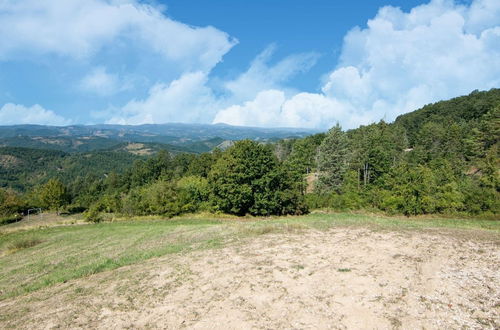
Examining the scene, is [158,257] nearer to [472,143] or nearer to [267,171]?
[267,171]

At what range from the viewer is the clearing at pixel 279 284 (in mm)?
8539

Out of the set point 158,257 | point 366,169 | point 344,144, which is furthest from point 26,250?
point 366,169

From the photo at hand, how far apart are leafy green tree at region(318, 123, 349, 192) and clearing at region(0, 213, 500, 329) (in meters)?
42.1

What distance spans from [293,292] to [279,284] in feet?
2.59

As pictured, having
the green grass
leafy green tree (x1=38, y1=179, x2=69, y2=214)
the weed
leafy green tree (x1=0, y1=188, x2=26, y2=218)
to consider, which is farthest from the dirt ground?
leafy green tree (x1=0, y1=188, x2=26, y2=218)

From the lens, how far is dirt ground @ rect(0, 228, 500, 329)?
27.6ft

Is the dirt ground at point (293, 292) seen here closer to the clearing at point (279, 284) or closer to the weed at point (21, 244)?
the clearing at point (279, 284)

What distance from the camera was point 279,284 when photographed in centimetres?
1070

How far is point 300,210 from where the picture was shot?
41219 millimetres

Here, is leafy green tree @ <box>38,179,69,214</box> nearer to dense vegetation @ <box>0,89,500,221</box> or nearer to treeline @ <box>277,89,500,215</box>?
dense vegetation @ <box>0,89,500,221</box>

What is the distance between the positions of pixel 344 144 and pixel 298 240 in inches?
1976

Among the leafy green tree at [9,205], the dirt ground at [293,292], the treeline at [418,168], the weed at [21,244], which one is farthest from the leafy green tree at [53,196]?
the dirt ground at [293,292]

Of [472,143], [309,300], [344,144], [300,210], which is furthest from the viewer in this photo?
[472,143]

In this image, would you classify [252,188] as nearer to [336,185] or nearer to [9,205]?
[336,185]
